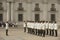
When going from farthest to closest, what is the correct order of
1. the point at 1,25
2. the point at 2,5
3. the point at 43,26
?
the point at 2,5 → the point at 1,25 → the point at 43,26

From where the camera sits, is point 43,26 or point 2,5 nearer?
point 43,26

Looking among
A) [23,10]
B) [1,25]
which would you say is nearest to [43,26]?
[1,25]

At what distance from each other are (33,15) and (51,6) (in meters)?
4.87

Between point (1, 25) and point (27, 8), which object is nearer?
point (1, 25)

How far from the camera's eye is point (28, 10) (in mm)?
61438

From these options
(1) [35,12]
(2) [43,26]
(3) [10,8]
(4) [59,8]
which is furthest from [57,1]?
(2) [43,26]

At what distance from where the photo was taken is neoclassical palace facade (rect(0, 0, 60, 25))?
6016 cm

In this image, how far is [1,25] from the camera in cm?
5666

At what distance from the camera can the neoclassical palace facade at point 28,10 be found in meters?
60.2

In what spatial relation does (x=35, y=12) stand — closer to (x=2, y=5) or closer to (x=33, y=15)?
(x=33, y=15)

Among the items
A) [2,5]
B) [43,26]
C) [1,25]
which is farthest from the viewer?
[2,5]

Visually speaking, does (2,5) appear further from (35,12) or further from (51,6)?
(51,6)

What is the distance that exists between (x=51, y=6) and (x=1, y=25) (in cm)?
1362

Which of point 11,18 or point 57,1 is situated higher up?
point 57,1
